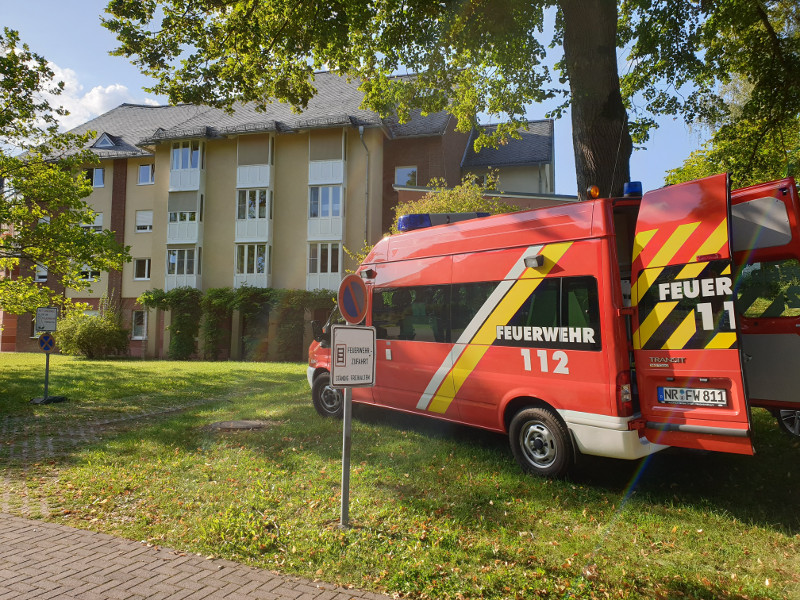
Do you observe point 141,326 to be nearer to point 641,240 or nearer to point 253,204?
Result: point 253,204

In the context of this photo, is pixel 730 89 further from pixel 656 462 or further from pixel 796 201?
pixel 656 462

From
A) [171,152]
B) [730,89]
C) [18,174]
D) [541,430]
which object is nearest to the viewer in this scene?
[541,430]

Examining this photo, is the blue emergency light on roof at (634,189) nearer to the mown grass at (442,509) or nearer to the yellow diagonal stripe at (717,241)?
the yellow diagonal stripe at (717,241)

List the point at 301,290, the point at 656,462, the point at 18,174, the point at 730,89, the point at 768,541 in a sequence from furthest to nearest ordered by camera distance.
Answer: the point at 301,290 < the point at 730,89 < the point at 18,174 < the point at 656,462 < the point at 768,541

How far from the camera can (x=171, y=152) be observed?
98.4 ft

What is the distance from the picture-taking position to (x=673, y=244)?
478 cm

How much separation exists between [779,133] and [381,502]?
10.8 m

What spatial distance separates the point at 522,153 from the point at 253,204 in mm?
14463

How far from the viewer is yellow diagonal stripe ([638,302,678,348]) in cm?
476

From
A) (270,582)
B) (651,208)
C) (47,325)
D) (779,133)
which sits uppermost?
(779,133)

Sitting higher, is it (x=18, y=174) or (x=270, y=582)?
(x=18, y=174)

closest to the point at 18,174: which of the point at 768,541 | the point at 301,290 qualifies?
the point at 301,290

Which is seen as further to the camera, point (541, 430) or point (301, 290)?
point (301, 290)

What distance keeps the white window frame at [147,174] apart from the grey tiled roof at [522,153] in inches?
703
